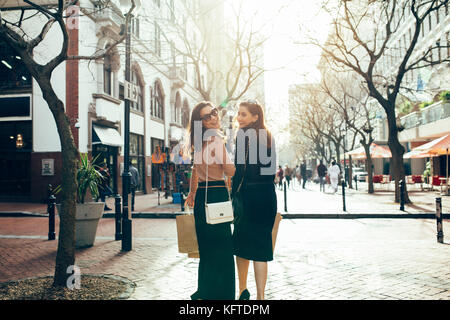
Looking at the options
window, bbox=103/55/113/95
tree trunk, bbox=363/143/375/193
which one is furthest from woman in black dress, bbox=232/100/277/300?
tree trunk, bbox=363/143/375/193

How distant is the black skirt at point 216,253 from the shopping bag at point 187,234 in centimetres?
13

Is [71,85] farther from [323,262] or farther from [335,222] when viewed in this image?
[323,262]

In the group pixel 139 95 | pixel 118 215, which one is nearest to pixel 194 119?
pixel 118 215

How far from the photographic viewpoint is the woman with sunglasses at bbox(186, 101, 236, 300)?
367 cm

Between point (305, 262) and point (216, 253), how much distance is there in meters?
2.47

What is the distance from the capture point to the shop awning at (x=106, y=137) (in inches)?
691

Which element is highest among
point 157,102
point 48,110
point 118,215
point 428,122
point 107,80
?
point 157,102

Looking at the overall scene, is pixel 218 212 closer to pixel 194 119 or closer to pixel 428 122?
pixel 194 119

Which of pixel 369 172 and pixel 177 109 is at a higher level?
pixel 177 109

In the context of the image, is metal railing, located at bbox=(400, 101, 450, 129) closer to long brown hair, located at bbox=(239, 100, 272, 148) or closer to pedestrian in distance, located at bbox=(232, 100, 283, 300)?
long brown hair, located at bbox=(239, 100, 272, 148)

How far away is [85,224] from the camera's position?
7152 mm

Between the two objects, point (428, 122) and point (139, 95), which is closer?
point (139, 95)

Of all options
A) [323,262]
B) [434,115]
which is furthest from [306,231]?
[434,115]

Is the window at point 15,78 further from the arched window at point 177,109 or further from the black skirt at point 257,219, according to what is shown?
the black skirt at point 257,219
